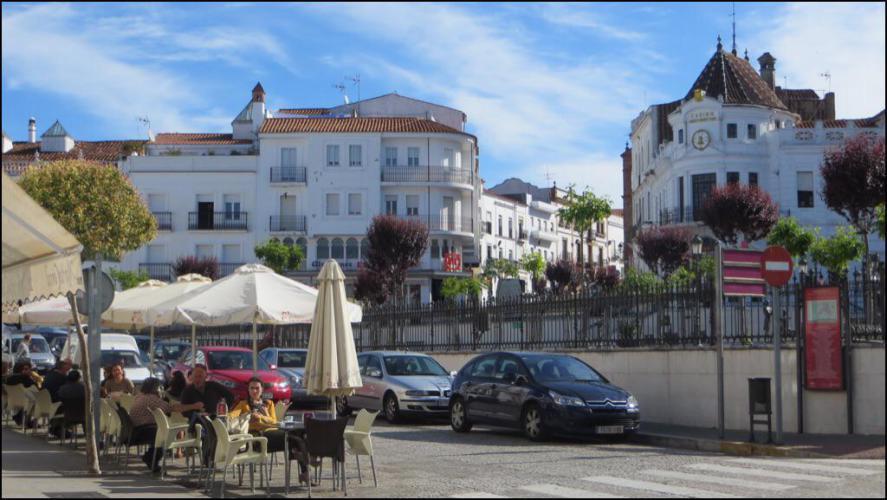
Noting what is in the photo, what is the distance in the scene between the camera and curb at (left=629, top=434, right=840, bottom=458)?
658 inches

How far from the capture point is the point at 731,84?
6431cm

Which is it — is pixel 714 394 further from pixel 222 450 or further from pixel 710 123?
pixel 710 123

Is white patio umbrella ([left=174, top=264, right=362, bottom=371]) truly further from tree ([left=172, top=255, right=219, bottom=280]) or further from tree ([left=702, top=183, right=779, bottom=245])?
tree ([left=172, top=255, right=219, bottom=280])

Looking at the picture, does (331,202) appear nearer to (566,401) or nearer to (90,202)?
(90,202)

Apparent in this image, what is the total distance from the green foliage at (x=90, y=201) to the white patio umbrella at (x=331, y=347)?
29.8 m

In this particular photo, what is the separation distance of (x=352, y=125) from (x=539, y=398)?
57.7 meters

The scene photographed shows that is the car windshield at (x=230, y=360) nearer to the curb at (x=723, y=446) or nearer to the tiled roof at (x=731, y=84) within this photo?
the curb at (x=723, y=446)

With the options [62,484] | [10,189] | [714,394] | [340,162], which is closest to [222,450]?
[62,484]

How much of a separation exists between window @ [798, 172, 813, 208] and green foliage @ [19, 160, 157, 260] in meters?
34.7

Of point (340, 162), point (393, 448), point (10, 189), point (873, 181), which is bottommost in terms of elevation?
point (393, 448)

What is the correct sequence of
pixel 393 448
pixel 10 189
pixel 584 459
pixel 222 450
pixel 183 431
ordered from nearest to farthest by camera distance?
1. pixel 10 189
2. pixel 222 450
3. pixel 183 431
4. pixel 584 459
5. pixel 393 448

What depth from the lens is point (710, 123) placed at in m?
61.2

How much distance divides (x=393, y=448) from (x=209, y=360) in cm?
937

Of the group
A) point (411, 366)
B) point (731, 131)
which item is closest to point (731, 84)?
point (731, 131)
